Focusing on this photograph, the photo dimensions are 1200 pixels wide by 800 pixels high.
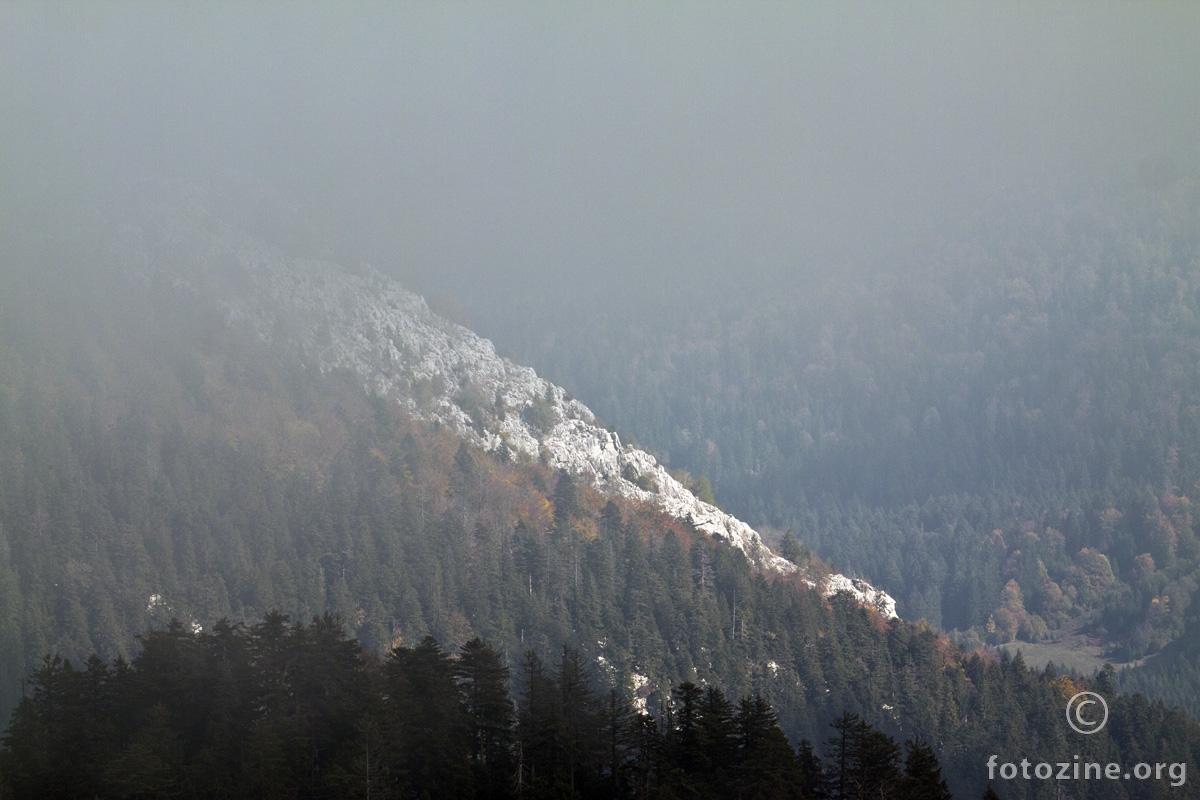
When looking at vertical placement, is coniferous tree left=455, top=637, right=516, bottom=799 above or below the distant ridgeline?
below

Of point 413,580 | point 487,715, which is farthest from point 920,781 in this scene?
point 413,580

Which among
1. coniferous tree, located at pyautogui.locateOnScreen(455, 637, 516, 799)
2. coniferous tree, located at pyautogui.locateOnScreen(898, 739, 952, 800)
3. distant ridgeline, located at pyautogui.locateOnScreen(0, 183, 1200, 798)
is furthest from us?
distant ridgeline, located at pyautogui.locateOnScreen(0, 183, 1200, 798)

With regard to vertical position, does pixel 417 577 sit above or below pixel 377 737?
above

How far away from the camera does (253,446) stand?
641 feet

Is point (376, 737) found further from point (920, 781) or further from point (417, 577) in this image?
point (417, 577)

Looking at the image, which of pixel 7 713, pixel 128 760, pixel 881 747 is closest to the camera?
pixel 128 760

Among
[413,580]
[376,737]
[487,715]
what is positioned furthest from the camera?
[413,580]

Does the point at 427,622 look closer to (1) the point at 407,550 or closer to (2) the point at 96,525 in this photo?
(1) the point at 407,550

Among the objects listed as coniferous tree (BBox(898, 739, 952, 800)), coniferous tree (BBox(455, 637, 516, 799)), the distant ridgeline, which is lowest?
coniferous tree (BBox(898, 739, 952, 800))

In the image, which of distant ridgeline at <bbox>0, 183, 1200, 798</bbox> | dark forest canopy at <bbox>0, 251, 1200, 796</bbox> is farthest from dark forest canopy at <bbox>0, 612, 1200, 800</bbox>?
dark forest canopy at <bbox>0, 251, 1200, 796</bbox>

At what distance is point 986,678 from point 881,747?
400 feet

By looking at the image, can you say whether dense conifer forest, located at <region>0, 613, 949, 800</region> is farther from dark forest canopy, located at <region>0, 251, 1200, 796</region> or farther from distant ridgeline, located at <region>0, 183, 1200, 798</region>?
dark forest canopy, located at <region>0, 251, 1200, 796</region>

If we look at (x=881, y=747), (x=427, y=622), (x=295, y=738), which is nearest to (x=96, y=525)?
(x=427, y=622)

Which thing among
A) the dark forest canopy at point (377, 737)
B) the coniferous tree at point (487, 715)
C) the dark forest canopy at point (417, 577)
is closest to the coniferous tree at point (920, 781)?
the dark forest canopy at point (377, 737)
